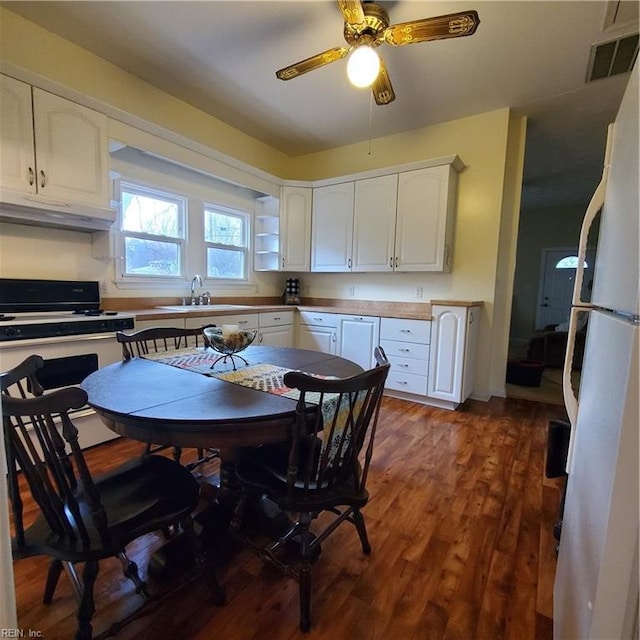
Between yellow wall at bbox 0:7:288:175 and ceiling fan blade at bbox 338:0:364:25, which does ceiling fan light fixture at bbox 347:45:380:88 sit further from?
yellow wall at bbox 0:7:288:175

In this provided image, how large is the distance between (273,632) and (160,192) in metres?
3.36

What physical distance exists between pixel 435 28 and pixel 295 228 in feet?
8.52

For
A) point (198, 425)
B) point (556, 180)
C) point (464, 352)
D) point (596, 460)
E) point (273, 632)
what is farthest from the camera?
point (556, 180)

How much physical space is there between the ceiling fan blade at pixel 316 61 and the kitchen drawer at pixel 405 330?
7.15ft

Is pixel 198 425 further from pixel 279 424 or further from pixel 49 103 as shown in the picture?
pixel 49 103

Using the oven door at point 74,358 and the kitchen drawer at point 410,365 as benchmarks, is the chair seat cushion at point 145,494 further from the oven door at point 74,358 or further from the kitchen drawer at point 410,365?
the kitchen drawer at point 410,365

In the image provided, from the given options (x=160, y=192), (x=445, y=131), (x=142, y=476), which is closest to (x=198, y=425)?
(x=142, y=476)

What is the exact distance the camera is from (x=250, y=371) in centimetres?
156

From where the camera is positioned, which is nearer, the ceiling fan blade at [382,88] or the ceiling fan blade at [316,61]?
the ceiling fan blade at [316,61]

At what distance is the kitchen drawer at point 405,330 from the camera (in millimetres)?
3275

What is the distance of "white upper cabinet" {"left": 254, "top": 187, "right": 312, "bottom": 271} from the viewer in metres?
4.16

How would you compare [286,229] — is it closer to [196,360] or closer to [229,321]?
[229,321]

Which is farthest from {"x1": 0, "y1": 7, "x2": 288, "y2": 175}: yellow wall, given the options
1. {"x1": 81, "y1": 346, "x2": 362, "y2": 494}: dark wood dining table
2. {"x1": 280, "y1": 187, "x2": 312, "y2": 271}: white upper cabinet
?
{"x1": 81, "y1": 346, "x2": 362, "y2": 494}: dark wood dining table

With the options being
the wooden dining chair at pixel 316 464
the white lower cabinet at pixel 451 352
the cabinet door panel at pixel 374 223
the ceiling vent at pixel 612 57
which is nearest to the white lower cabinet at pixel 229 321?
the cabinet door panel at pixel 374 223
